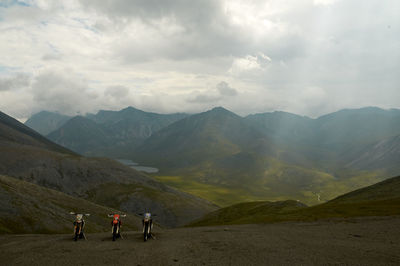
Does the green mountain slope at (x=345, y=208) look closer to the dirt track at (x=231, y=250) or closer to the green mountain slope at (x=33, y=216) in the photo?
the dirt track at (x=231, y=250)

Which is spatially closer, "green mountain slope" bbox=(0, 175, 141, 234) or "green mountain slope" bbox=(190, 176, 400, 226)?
"green mountain slope" bbox=(190, 176, 400, 226)

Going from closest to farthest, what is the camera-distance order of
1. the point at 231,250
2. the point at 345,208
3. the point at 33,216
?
1. the point at 231,250
2. the point at 345,208
3. the point at 33,216

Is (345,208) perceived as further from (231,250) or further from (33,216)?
(33,216)

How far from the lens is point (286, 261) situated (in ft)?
75.7

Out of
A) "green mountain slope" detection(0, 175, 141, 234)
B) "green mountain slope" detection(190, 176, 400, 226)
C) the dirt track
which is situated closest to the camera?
the dirt track

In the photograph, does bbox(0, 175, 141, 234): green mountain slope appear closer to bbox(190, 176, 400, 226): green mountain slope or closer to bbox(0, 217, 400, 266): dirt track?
bbox(0, 217, 400, 266): dirt track

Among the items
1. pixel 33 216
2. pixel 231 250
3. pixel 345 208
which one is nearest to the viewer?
pixel 231 250

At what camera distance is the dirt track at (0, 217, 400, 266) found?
23277 millimetres

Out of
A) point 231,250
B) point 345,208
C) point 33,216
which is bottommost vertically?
point 33,216

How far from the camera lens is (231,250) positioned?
27.1m

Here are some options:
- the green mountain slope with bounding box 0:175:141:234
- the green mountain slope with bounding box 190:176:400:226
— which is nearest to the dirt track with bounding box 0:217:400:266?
the green mountain slope with bounding box 190:176:400:226

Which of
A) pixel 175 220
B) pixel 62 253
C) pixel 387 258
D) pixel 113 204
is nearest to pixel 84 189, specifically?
pixel 113 204

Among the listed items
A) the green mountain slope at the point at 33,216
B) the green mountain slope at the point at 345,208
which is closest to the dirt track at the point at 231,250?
the green mountain slope at the point at 345,208

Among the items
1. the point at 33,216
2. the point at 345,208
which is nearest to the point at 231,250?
the point at 345,208
